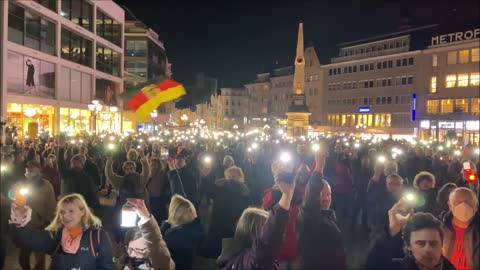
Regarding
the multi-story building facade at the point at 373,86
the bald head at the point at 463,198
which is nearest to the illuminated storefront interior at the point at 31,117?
the bald head at the point at 463,198

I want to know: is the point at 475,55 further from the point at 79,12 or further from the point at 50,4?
the point at 50,4

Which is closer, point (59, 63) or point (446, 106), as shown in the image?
point (59, 63)

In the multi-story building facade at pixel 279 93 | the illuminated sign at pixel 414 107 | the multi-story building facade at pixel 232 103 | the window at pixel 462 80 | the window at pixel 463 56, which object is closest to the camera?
the window at pixel 463 56

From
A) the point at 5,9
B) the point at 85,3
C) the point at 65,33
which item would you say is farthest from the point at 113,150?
the point at 85,3

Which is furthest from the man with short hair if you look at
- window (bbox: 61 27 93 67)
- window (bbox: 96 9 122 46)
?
window (bbox: 96 9 122 46)

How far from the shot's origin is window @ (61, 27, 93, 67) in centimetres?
3872

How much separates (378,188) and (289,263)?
200 inches

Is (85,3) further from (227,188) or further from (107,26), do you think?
(227,188)

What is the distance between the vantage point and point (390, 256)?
14.6 ft

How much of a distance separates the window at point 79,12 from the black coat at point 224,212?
3500cm

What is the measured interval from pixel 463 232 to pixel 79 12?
41.4m

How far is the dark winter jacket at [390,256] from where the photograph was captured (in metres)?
Answer: 3.77

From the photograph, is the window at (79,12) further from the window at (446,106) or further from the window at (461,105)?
the window at (461,105)

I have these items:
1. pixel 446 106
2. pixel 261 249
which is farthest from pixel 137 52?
pixel 261 249
